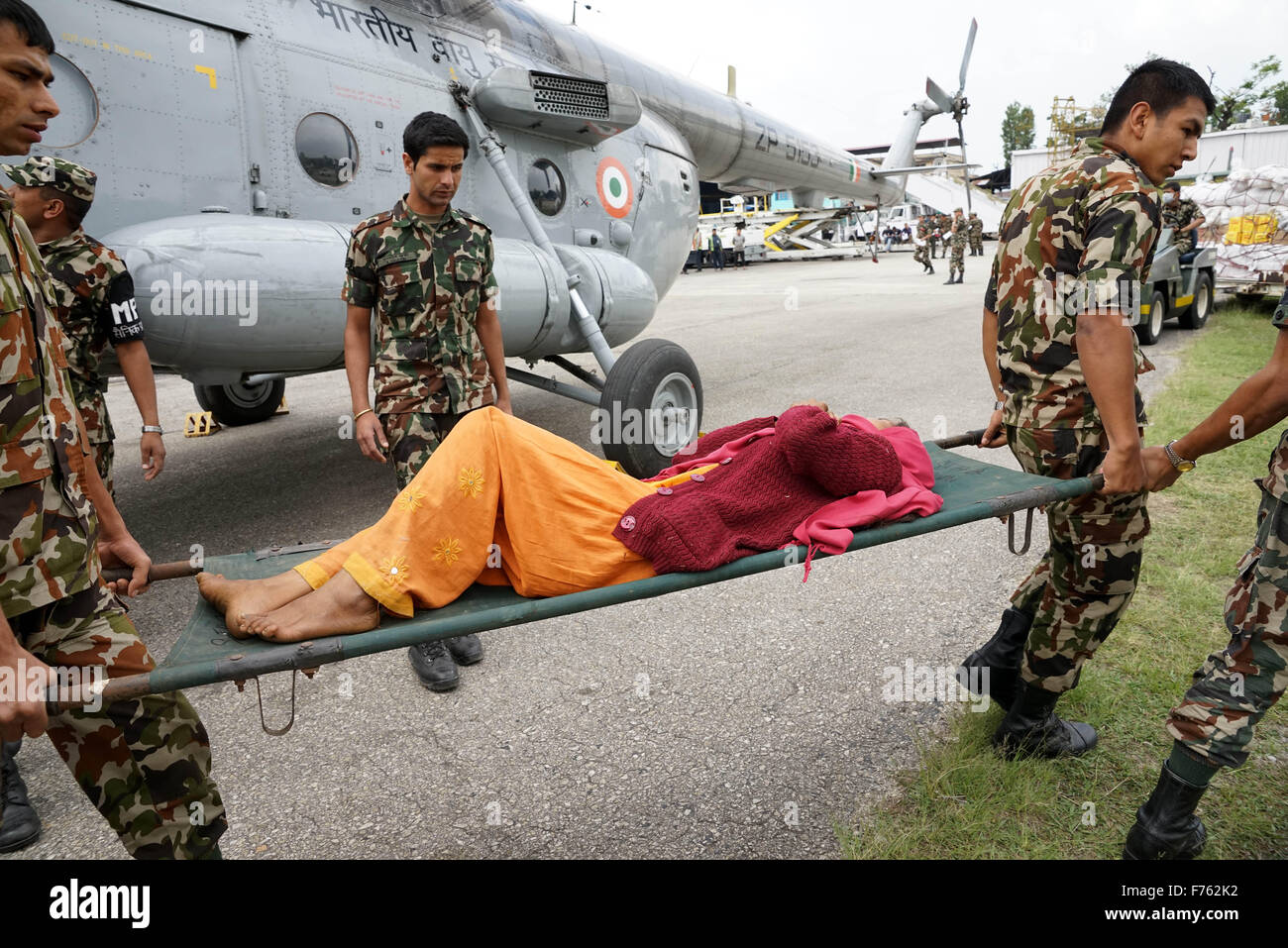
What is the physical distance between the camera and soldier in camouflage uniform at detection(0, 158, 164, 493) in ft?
8.92

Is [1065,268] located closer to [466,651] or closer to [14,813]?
[466,651]

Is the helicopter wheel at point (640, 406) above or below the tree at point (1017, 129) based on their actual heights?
below

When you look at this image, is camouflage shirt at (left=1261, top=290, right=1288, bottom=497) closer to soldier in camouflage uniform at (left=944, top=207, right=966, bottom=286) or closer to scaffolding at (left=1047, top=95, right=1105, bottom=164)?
soldier in camouflage uniform at (left=944, top=207, right=966, bottom=286)

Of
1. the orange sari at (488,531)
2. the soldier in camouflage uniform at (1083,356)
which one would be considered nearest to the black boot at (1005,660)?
the soldier in camouflage uniform at (1083,356)

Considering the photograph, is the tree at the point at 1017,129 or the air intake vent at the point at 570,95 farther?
the tree at the point at 1017,129

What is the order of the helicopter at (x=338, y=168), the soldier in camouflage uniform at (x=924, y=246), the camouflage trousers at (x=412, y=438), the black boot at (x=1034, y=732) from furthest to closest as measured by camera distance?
the soldier in camouflage uniform at (x=924, y=246)
the helicopter at (x=338, y=168)
the camouflage trousers at (x=412, y=438)
the black boot at (x=1034, y=732)

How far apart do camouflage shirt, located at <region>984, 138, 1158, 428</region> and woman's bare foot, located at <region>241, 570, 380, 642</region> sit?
1925 mm

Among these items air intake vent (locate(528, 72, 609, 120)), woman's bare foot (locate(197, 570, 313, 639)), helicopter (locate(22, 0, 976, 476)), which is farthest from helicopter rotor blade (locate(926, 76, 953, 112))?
woman's bare foot (locate(197, 570, 313, 639))

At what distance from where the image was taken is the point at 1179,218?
30.6 ft

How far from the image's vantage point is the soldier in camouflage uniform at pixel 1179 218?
896 centimetres

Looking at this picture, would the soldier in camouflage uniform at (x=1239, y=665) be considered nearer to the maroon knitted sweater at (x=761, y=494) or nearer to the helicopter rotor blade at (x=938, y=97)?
the maroon knitted sweater at (x=761, y=494)

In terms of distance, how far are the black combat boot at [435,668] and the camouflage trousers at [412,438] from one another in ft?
2.21

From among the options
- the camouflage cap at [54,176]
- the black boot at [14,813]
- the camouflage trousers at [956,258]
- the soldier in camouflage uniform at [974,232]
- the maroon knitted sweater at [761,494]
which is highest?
the soldier in camouflage uniform at [974,232]
